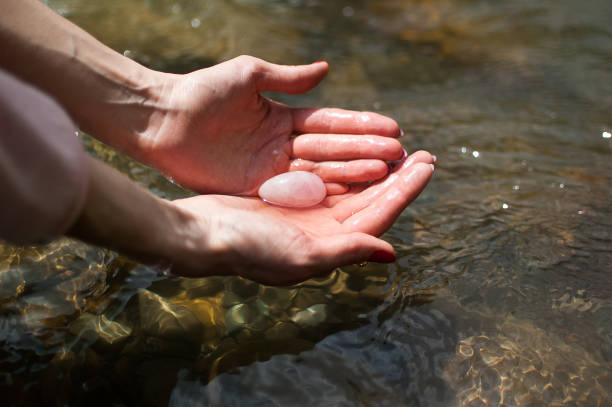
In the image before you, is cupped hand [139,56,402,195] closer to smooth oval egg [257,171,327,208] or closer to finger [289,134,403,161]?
finger [289,134,403,161]

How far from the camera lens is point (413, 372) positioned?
2.46 metres

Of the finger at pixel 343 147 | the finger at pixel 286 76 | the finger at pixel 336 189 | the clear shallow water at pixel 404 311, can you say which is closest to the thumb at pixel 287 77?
the finger at pixel 286 76

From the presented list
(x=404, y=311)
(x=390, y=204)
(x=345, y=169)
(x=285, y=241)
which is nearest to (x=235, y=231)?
(x=285, y=241)

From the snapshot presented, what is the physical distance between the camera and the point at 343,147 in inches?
120

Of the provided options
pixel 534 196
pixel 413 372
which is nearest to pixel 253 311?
pixel 413 372

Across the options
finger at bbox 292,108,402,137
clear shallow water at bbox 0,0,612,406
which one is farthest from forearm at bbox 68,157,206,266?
finger at bbox 292,108,402,137

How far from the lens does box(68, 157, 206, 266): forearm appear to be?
73.6 inches

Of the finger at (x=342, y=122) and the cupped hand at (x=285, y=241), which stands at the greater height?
the finger at (x=342, y=122)

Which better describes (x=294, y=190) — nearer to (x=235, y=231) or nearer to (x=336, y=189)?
(x=336, y=189)

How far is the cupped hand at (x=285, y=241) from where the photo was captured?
2260 millimetres

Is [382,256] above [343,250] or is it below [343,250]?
below

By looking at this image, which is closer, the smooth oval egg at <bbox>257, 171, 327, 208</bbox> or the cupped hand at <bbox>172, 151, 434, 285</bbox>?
the cupped hand at <bbox>172, 151, 434, 285</bbox>

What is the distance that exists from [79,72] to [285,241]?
5.31 ft

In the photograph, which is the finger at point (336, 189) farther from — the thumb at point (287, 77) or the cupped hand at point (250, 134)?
the thumb at point (287, 77)
